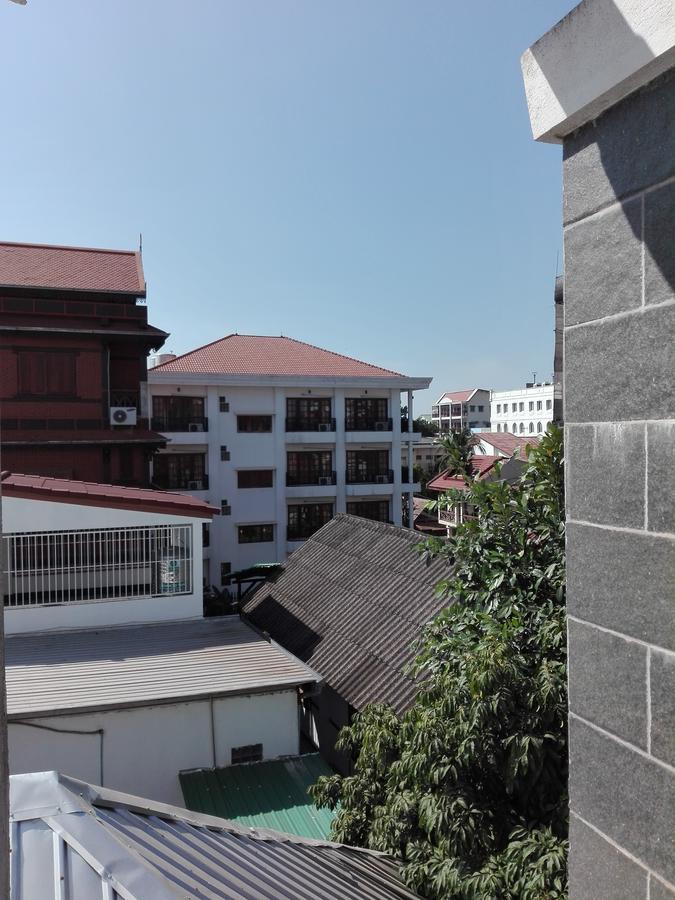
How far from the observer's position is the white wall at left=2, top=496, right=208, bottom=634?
11375 mm

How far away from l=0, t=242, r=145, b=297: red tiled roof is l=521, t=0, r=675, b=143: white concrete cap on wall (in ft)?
72.7

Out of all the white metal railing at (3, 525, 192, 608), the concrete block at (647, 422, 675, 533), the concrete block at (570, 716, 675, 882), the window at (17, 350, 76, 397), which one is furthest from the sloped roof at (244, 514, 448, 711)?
the window at (17, 350, 76, 397)

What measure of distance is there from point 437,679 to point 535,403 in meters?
71.6

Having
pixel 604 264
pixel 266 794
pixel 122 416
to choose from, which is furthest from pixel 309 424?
pixel 604 264

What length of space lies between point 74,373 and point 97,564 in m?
11.5

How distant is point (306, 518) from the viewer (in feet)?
100

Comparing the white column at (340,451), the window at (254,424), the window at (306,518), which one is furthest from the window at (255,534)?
the window at (254,424)

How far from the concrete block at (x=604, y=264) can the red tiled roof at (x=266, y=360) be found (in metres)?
27.2

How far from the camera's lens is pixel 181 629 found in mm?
11797

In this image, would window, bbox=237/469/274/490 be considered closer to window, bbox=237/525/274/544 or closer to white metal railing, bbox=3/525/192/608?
window, bbox=237/525/274/544

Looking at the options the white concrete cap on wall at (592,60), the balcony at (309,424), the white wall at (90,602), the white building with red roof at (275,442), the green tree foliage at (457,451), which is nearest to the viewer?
the white concrete cap on wall at (592,60)

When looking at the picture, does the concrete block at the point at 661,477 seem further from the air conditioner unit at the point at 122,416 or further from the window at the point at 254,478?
the window at the point at 254,478

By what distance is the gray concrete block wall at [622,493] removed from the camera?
5.84 ft

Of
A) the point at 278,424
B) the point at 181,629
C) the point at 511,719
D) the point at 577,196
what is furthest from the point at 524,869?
the point at 278,424
